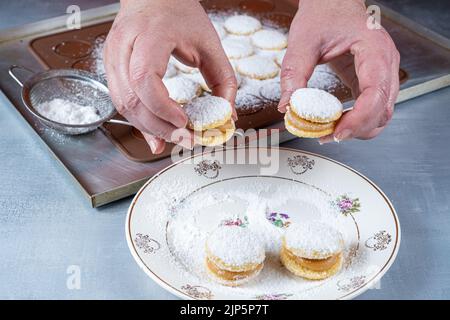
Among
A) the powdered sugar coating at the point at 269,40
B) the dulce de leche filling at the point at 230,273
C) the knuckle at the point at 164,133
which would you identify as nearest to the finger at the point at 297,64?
the knuckle at the point at 164,133

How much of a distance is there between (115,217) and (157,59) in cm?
31

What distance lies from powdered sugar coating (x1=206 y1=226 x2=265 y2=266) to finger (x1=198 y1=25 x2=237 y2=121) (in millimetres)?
254

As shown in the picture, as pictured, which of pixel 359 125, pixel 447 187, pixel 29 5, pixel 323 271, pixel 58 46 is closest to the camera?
pixel 323 271

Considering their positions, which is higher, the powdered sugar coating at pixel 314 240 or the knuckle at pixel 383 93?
the knuckle at pixel 383 93

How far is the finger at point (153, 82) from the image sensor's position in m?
1.08

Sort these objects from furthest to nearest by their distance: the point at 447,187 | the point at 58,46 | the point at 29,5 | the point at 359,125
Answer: the point at 29,5 < the point at 58,46 < the point at 447,187 < the point at 359,125

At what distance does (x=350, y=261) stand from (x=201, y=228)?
273 millimetres

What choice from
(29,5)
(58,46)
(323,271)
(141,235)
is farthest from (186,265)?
(29,5)

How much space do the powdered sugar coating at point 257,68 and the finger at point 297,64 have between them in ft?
1.11

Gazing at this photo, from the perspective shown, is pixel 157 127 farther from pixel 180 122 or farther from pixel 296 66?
pixel 296 66

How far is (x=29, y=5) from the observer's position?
6.67ft

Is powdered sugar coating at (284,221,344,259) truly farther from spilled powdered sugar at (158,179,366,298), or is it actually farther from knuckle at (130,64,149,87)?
knuckle at (130,64,149,87)

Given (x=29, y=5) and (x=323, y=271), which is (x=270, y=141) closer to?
(x=323, y=271)

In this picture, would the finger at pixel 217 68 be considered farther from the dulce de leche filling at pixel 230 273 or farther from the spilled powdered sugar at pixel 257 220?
the dulce de leche filling at pixel 230 273
